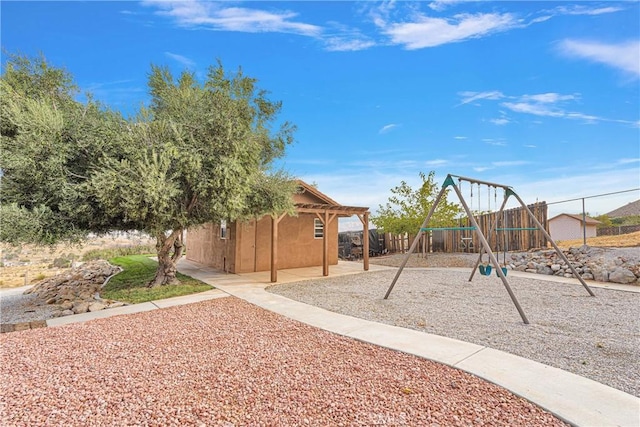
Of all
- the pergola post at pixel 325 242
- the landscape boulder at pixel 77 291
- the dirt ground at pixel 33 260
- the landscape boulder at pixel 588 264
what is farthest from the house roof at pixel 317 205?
the landscape boulder at pixel 588 264

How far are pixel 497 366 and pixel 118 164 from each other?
25.3ft

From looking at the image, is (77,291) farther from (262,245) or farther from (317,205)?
(317,205)

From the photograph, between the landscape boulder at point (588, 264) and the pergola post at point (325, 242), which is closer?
the landscape boulder at point (588, 264)

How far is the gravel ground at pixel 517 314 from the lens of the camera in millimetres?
3837

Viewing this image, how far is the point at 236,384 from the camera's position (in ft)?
10.3

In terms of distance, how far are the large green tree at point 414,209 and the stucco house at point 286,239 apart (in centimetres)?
391

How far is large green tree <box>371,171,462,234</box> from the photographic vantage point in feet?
50.3

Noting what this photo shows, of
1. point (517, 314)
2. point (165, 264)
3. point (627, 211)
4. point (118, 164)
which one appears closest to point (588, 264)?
point (517, 314)

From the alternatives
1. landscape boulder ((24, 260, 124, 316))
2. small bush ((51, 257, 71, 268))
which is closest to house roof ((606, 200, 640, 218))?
landscape boulder ((24, 260, 124, 316))

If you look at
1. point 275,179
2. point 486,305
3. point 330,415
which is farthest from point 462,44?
point 330,415

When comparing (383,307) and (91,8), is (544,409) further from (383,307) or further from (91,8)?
(91,8)

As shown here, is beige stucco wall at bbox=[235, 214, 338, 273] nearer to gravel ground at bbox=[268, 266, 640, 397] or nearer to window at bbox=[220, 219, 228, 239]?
window at bbox=[220, 219, 228, 239]

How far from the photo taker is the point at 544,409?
2.63 metres

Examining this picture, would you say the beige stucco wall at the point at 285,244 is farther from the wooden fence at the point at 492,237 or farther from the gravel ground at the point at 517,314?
the wooden fence at the point at 492,237
